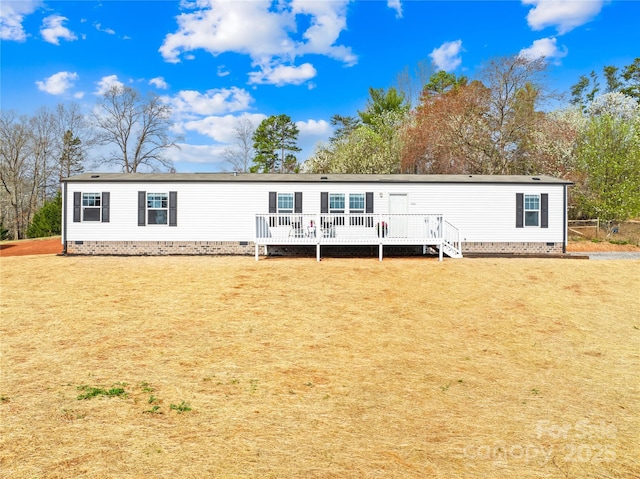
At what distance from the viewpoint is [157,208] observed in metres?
16.5

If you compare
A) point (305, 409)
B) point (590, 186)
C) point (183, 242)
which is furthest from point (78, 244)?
point (590, 186)

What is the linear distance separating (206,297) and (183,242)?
6.79 meters

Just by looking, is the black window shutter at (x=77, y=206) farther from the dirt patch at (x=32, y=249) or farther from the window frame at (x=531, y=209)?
the window frame at (x=531, y=209)

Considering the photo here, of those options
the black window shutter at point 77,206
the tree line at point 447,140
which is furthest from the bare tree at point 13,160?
the black window shutter at point 77,206

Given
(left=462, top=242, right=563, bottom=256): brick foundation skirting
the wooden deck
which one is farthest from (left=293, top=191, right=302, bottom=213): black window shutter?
(left=462, top=242, right=563, bottom=256): brick foundation skirting

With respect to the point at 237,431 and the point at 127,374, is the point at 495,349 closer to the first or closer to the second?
the point at 237,431

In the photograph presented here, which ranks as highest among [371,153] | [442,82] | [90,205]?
[442,82]

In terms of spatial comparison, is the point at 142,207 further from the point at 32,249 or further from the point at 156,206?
the point at 32,249

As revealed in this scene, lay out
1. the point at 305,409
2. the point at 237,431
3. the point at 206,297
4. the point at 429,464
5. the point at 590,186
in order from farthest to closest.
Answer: the point at 590,186, the point at 206,297, the point at 305,409, the point at 237,431, the point at 429,464

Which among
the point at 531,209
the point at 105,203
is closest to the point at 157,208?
the point at 105,203

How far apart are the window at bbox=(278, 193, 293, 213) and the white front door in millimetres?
4018

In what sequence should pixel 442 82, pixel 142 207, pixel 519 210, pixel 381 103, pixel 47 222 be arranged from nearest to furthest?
1. pixel 142 207
2. pixel 519 210
3. pixel 47 222
4. pixel 442 82
5. pixel 381 103

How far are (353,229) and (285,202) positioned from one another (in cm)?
301

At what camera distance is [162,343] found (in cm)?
745
